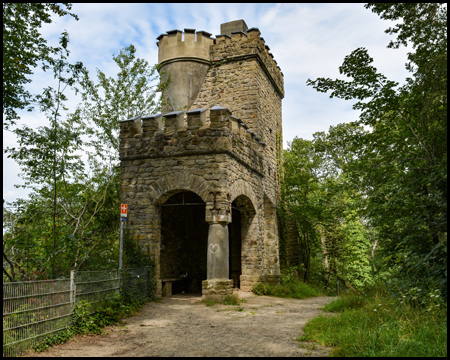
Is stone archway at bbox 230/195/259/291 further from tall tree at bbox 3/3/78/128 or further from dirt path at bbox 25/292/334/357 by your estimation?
tall tree at bbox 3/3/78/128

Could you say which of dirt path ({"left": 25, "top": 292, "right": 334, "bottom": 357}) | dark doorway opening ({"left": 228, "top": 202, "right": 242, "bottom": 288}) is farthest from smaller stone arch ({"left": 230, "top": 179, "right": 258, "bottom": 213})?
dirt path ({"left": 25, "top": 292, "right": 334, "bottom": 357})

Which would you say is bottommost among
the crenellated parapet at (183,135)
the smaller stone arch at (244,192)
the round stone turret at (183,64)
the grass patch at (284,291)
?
the grass patch at (284,291)

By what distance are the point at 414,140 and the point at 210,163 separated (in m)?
4.56

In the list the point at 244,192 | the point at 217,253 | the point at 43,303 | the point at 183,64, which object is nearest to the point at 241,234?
the point at 244,192

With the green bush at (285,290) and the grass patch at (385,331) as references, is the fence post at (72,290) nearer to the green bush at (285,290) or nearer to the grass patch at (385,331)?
the grass patch at (385,331)

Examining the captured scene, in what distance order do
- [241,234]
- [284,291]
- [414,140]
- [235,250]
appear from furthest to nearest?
[235,250] < [241,234] < [284,291] < [414,140]

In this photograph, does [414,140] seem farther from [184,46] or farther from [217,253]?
[184,46]

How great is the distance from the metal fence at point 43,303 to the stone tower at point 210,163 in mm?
3057

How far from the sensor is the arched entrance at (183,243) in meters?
12.0

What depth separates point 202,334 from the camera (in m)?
5.89

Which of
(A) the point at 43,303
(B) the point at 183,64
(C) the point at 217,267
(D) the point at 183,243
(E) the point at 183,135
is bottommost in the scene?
(A) the point at 43,303

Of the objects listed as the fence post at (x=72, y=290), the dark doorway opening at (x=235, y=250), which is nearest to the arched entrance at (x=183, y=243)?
the dark doorway opening at (x=235, y=250)

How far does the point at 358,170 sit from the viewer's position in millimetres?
7750

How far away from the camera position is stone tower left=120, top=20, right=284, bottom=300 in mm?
9539
